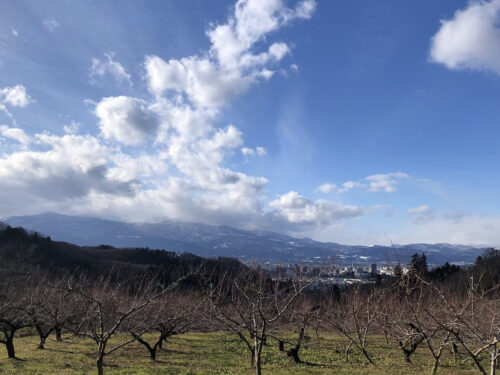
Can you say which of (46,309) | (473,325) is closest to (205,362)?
(46,309)

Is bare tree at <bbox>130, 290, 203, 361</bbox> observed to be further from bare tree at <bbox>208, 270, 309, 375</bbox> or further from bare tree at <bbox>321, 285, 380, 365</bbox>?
bare tree at <bbox>321, 285, 380, 365</bbox>

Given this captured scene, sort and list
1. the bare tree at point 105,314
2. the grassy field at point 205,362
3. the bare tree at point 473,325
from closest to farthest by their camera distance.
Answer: the bare tree at point 473,325 < the bare tree at point 105,314 < the grassy field at point 205,362

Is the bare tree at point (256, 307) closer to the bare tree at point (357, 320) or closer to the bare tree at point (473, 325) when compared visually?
the bare tree at point (473, 325)

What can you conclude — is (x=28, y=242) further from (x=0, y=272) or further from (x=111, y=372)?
(x=111, y=372)

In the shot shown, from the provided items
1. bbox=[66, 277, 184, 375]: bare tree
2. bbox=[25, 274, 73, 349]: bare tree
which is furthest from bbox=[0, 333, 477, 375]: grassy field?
bbox=[25, 274, 73, 349]: bare tree

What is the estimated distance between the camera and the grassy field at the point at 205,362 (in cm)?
1803

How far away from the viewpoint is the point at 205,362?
21.5 m

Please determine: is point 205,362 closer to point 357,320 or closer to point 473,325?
point 357,320

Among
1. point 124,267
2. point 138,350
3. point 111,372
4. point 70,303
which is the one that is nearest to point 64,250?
point 124,267

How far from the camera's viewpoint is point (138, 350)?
2648 cm

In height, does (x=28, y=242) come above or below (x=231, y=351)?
above

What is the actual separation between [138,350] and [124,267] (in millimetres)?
77982

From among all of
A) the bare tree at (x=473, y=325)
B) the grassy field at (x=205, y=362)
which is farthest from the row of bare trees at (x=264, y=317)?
the grassy field at (x=205, y=362)

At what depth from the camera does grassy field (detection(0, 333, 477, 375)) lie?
18031 millimetres
